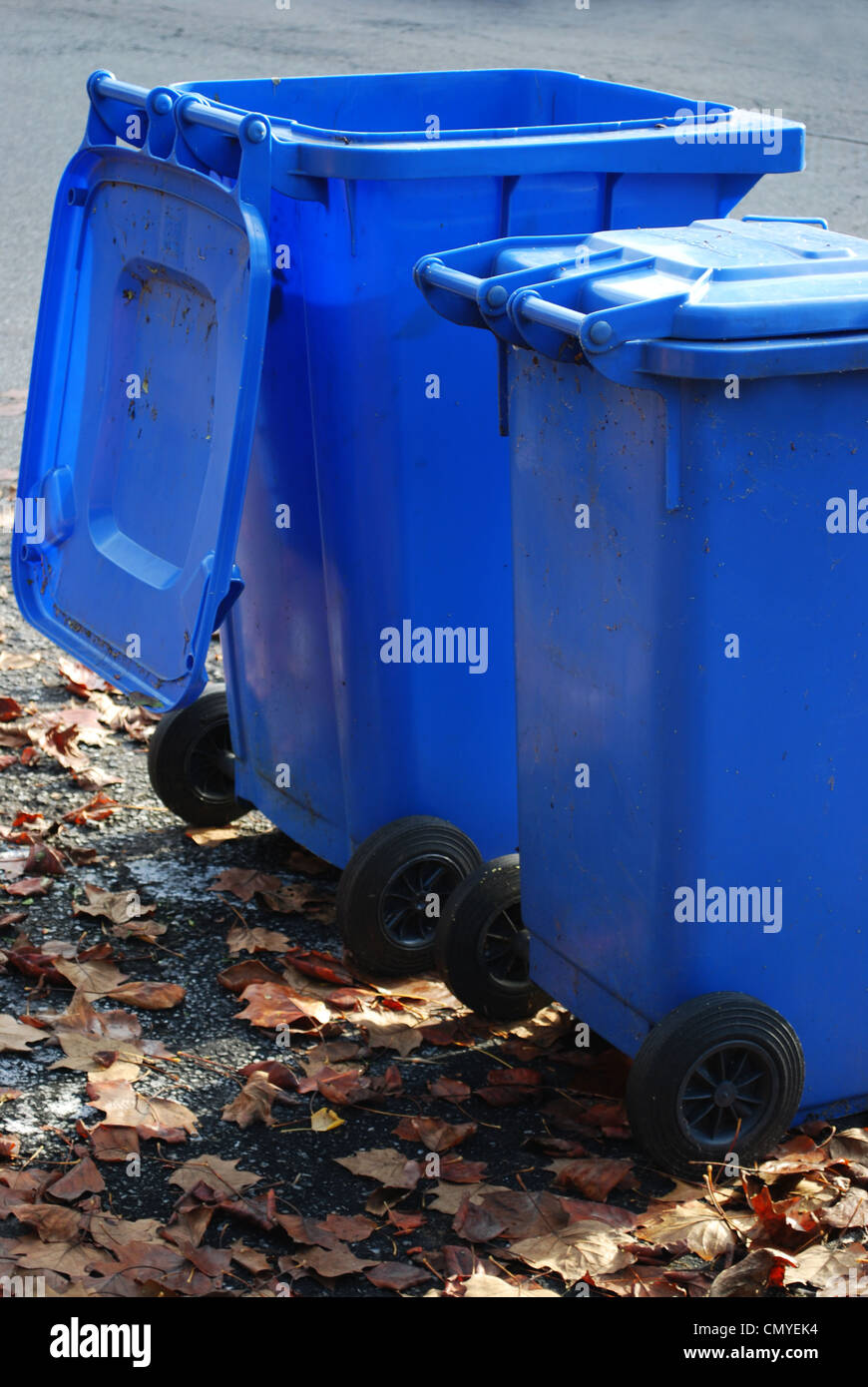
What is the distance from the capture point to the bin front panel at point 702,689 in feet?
7.62

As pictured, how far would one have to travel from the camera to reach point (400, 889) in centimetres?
321

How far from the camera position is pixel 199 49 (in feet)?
39.4

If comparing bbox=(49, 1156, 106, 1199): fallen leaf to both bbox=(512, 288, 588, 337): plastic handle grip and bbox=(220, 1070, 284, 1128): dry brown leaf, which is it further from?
bbox=(512, 288, 588, 337): plastic handle grip

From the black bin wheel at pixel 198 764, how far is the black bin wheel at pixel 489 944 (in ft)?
3.22

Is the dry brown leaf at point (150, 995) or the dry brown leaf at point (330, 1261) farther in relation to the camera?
the dry brown leaf at point (150, 995)

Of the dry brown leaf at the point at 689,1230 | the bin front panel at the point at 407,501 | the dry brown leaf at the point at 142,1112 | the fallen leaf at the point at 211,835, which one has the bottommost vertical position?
the dry brown leaf at the point at 689,1230

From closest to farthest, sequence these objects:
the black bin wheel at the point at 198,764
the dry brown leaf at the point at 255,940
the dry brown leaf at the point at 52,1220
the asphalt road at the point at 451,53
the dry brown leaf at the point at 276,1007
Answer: the dry brown leaf at the point at 52,1220
the dry brown leaf at the point at 276,1007
the dry brown leaf at the point at 255,940
the black bin wheel at the point at 198,764
the asphalt road at the point at 451,53

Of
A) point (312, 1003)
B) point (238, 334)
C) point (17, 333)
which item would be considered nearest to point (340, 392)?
point (238, 334)

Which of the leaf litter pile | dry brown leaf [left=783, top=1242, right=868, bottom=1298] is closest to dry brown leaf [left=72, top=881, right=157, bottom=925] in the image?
the leaf litter pile

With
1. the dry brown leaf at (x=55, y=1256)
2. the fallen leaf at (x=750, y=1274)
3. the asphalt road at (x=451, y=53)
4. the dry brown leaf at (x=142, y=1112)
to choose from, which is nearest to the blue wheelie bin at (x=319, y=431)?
the dry brown leaf at (x=142, y=1112)

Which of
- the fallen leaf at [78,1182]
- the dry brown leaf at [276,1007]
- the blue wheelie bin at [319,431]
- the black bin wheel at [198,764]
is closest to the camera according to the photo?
the fallen leaf at [78,1182]

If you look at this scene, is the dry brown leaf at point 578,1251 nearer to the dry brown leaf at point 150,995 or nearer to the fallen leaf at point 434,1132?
the fallen leaf at point 434,1132

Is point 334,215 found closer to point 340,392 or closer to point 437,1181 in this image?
point 340,392

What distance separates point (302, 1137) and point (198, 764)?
1.32 meters
